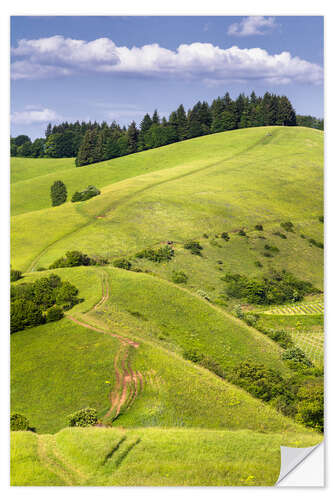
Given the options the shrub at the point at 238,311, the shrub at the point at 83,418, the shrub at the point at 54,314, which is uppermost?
the shrub at the point at 54,314

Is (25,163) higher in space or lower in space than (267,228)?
higher

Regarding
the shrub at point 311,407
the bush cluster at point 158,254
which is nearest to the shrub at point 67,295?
the bush cluster at point 158,254

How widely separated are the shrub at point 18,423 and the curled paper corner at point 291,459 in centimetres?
959

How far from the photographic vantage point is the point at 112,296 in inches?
938

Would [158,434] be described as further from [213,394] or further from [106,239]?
[106,239]

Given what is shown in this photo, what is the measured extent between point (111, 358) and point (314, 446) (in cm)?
880

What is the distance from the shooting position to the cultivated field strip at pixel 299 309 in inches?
1009

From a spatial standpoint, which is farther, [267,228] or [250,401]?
[267,228]

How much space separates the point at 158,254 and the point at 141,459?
20364 mm

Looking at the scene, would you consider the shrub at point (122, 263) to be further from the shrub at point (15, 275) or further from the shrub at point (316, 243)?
the shrub at point (316, 243)

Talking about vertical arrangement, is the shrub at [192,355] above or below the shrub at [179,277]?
below

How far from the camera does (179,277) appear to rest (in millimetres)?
31406

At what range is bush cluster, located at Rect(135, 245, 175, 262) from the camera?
34.1 metres
